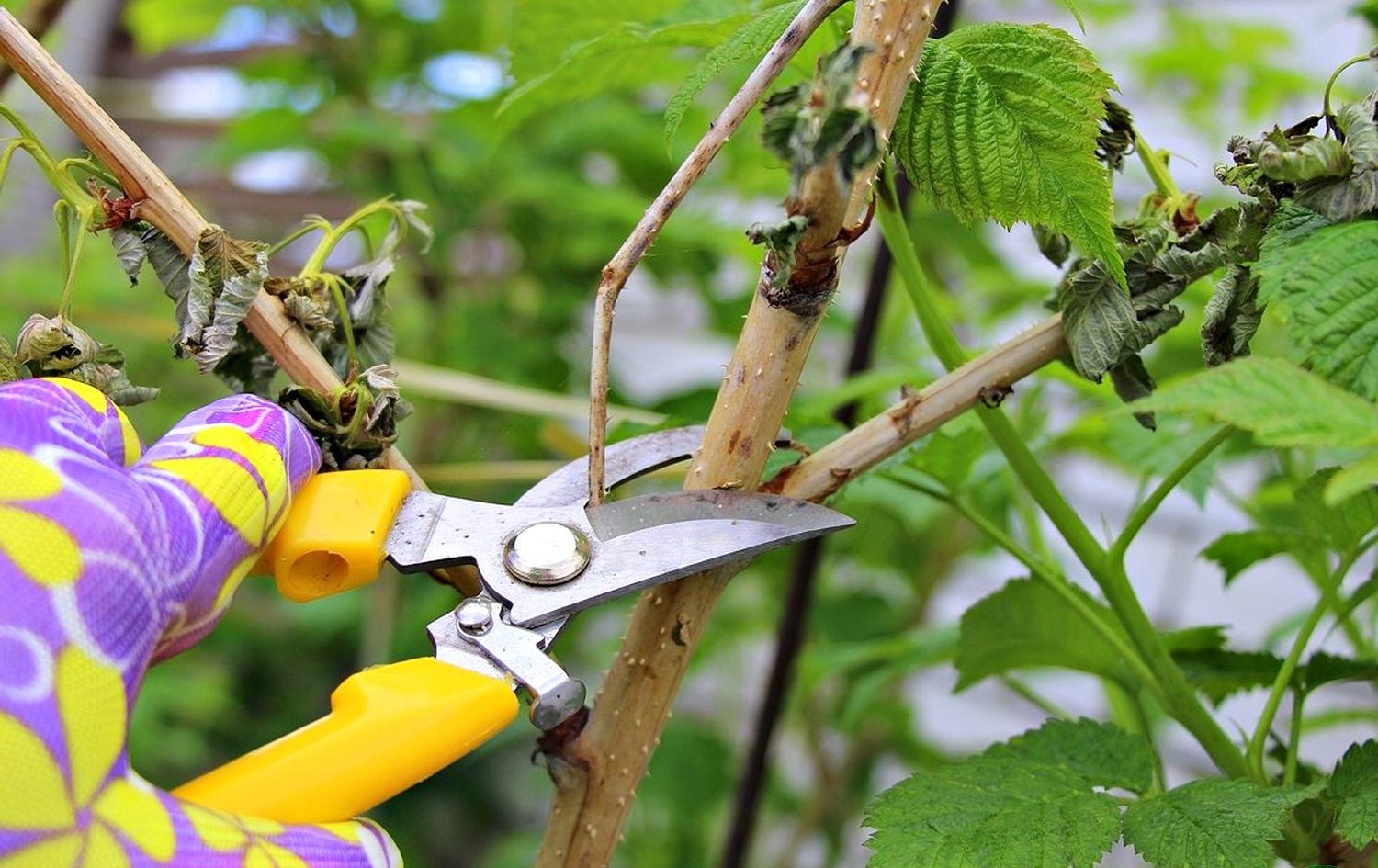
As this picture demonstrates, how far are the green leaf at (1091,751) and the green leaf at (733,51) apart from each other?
9.7 inches

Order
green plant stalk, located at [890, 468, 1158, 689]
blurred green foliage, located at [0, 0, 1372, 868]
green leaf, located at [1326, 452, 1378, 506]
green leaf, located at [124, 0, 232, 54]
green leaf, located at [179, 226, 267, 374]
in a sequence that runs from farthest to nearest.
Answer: green leaf, located at [124, 0, 232, 54]
blurred green foliage, located at [0, 0, 1372, 868]
green plant stalk, located at [890, 468, 1158, 689]
green leaf, located at [179, 226, 267, 374]
green leaf, located at [1326, 452, 1378, 506]

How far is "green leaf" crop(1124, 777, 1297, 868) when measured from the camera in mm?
347

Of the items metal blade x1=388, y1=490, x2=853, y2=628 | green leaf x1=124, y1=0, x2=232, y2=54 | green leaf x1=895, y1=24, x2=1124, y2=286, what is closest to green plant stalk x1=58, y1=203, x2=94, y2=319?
metal blade x1=388, y1=490, x2=853, y2=628

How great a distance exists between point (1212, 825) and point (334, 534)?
0.27 meters

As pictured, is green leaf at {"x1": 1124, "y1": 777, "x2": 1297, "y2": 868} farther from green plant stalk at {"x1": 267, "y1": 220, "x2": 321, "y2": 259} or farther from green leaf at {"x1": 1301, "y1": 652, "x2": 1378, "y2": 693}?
green plant stalk at {"x1": 267, "y1": 220, "x2": 321, "y2": 259}

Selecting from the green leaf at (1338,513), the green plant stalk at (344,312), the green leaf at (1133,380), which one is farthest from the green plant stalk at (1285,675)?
Answer: the green plant stalk at (344,312)

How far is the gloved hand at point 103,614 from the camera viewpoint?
0.26 meters

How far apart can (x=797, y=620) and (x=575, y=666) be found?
0.70 metres

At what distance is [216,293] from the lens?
34 cm

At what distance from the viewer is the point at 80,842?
0.85 feet

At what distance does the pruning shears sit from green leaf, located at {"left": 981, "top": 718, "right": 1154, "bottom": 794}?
0.15 meters

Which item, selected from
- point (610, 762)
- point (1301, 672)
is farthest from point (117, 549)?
point (1301, 672)

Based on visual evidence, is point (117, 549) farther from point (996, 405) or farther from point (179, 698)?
point (179, 698)

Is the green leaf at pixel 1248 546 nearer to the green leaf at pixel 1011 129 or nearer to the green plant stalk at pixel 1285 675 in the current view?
the green plant stalk at pixel 1285 675
